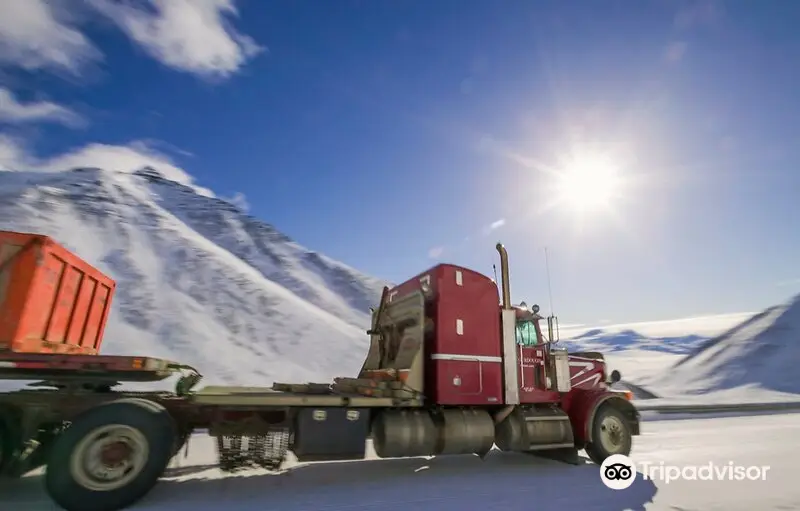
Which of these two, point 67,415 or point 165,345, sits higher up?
point 165,345

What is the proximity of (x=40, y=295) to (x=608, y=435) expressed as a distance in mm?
9524

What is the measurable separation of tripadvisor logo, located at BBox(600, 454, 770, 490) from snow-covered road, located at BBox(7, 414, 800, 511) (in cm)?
15

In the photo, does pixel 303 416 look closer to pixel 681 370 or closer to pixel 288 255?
pixel 681 370

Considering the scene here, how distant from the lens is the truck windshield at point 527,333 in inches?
335

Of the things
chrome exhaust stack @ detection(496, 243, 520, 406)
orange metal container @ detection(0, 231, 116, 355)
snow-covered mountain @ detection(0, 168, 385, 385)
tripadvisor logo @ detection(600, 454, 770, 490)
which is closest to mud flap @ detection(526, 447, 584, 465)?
tripadvisor logo @ detection(600, 454, 770, 490)

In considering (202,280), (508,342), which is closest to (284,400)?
(508,342)

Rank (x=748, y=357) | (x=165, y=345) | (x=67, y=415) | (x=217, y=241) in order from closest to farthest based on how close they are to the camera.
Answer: (x=67, y=415), (x=165, y=345), (x=748, y=357), (x=217, y=241)

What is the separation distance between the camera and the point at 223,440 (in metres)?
6.18

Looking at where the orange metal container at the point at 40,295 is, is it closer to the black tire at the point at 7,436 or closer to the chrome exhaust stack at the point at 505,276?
the black tire at the point at 7,436

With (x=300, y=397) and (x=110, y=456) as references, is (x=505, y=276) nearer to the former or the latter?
(x=300, y=397)

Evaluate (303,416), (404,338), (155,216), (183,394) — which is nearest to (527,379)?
(404,338)

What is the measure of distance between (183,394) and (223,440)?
879 mm

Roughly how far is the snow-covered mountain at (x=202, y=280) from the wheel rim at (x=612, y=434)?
801 inches

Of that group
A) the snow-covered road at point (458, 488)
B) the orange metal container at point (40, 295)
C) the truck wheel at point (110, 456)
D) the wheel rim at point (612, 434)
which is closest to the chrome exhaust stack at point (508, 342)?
the snow-covered road at point (458, 488)
